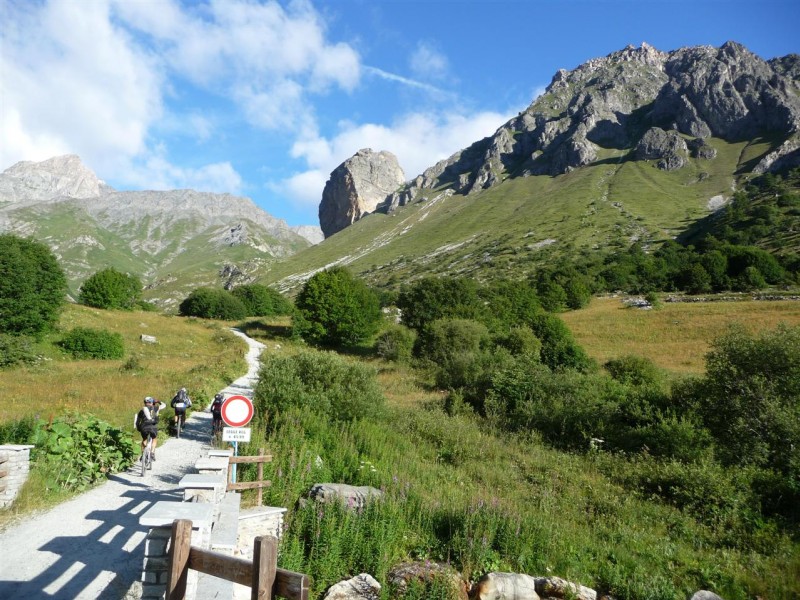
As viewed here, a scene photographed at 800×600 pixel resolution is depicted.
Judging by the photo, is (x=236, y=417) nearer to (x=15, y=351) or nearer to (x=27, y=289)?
(x=15, y=351)

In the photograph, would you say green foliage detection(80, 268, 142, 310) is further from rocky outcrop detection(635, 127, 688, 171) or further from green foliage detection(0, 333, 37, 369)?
rocky outcrop detection(635, 127, 688, 171)

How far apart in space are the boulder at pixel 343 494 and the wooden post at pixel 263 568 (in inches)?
180

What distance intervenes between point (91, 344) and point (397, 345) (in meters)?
23.4

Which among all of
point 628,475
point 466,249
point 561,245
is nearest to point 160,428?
point 628,475

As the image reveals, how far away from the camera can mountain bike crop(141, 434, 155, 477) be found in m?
10.4

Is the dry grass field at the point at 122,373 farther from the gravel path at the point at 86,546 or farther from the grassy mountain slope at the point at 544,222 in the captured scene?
the grassy mountain slope at the point at 544,222

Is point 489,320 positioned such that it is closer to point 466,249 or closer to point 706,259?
point 706,259

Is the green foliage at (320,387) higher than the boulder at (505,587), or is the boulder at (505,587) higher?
the green foliage at (320,387)

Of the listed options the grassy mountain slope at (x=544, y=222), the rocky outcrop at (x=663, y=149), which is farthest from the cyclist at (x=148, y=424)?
the rocky outcrop at (x=663, y=149)

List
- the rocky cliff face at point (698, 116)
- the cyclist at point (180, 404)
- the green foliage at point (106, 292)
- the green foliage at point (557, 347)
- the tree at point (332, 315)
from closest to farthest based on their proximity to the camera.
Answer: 1. the cyclist at point (180, 404)
2. the green foliage at point (557, 347)
3. the tree at point (332, 315)
4. the green foliage at point (106, 292)
5. the rocky cliff face at point (698, 116)

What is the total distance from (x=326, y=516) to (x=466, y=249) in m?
126

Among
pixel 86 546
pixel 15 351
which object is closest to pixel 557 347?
pixel 86 546

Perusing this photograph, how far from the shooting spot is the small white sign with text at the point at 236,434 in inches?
318

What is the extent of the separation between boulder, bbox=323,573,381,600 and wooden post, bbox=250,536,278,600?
3.24 m
